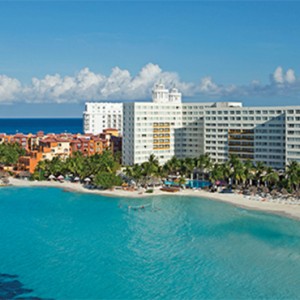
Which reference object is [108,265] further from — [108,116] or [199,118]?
[108,116]

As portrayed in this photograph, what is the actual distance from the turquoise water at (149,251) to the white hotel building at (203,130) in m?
25.8

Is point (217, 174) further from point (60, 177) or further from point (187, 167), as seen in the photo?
point (60, 177)

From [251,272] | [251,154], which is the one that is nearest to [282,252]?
[251,272]

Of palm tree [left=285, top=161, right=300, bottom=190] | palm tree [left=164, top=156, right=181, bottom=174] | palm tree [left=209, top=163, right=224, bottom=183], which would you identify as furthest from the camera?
palm tree [left=164, top=156, right=181, bottom=174]

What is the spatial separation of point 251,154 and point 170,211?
33.9 metres

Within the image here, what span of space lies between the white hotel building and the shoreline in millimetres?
17508

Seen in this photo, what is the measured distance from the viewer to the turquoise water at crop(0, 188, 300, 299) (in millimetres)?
43625


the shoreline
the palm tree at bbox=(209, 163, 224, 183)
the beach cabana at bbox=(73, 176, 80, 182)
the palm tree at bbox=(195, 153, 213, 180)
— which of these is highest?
the palm tree at bbox=(195, 153, 213, 180)

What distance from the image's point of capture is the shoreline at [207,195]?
7331cm

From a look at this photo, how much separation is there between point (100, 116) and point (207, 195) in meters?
92.7

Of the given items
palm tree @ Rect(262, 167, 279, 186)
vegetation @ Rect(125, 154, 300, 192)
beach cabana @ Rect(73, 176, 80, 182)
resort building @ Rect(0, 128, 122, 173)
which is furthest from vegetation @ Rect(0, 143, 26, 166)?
palm tree @ Rect(262, 167, 279, 186)

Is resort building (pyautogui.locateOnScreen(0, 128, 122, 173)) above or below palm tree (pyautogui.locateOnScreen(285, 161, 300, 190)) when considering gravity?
above

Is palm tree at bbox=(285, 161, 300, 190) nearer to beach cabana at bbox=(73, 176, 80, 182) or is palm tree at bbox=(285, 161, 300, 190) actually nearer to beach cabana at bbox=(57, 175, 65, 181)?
beach cabana at bbox=(73, 176, 80, 182)

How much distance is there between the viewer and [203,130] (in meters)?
112
